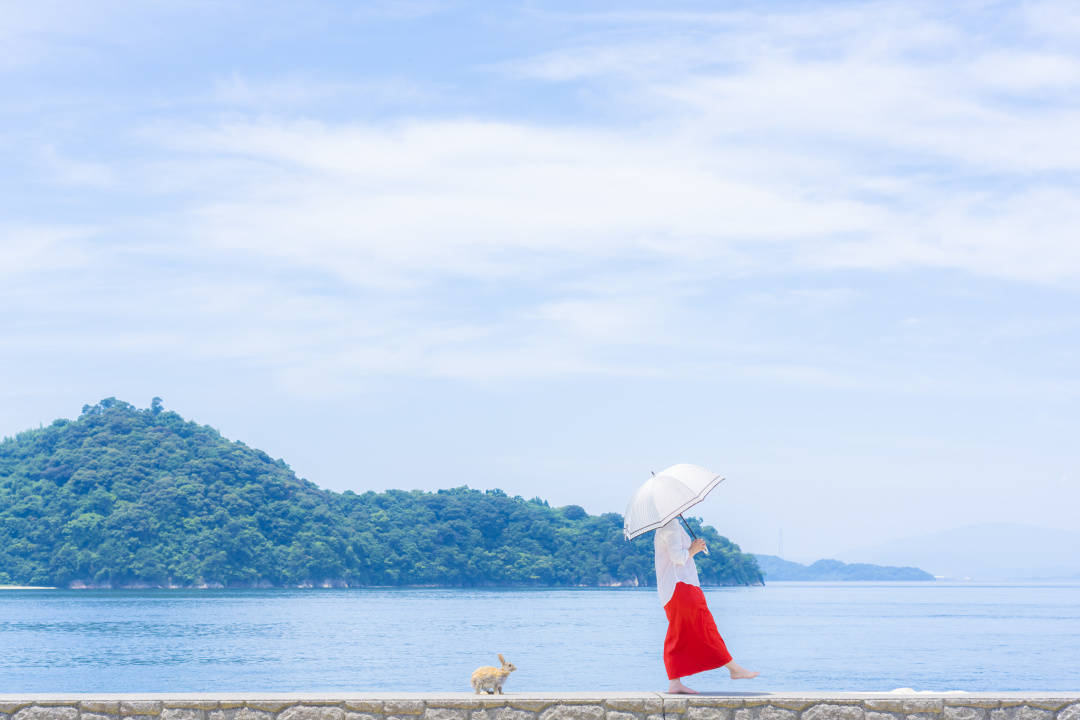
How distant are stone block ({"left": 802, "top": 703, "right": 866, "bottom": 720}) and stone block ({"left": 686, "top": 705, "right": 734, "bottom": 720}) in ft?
1.94

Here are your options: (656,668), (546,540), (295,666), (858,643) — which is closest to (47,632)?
(295,666)

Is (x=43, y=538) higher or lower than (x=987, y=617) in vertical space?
higher

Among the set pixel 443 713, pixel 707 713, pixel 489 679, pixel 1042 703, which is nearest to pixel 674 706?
pixel 707 713

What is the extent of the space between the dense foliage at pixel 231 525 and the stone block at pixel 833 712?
108720 millimetres

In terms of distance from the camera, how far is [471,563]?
5522 inches

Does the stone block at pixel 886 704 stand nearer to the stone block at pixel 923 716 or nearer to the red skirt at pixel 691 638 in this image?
the stone block at pixel 923 716

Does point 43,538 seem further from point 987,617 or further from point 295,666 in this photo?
point 987,617

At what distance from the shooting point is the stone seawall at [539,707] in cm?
892

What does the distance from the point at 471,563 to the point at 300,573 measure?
2375 centimetres

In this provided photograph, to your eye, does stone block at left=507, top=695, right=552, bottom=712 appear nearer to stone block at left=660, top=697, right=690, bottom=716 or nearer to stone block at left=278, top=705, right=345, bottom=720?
stone block at left=660, top=697, right=690, bottom=716

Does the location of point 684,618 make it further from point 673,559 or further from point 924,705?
point 924,705

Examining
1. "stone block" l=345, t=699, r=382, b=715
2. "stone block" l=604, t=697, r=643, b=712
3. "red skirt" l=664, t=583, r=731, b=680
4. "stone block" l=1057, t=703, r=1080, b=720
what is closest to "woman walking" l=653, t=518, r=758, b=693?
"red skirt" l=664, t=583, r=731, b=680

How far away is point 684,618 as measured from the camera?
967 centimetres

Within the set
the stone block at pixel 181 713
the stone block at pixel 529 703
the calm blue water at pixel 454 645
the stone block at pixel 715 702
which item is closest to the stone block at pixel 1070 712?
the stone block at pixel 715 702
